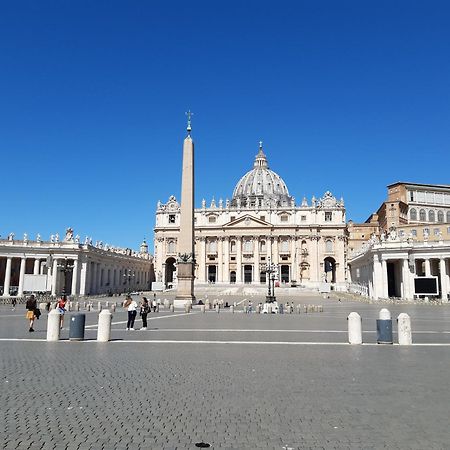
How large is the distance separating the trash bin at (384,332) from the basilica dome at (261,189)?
319 feet

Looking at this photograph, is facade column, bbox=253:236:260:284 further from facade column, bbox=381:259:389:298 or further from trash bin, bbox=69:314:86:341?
trash bin, bbox=69:314:86:341

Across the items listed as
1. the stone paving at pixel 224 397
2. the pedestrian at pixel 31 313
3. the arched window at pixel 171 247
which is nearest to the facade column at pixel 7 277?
the pedestrian at pixel 31 313

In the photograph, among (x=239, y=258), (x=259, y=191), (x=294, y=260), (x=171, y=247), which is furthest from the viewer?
(x=259, y=191)

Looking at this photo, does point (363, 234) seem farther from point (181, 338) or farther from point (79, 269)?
point (181, 338)

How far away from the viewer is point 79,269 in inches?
2413

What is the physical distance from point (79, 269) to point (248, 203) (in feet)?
198

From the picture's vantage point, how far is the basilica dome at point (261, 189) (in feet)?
379

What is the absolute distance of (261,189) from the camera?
11962 centimetres

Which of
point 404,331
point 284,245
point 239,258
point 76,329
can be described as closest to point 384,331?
point 404,331

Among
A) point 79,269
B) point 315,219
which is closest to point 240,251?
point 315,219

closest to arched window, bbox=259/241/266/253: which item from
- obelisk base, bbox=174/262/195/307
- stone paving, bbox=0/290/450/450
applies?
obelisk base, bbox=174/262/195/307

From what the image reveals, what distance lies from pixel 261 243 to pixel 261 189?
27.3 m

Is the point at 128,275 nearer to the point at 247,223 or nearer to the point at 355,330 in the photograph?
the point at 247,223

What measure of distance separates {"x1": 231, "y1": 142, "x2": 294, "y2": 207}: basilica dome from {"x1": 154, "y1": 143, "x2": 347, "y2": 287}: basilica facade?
49.4ft
